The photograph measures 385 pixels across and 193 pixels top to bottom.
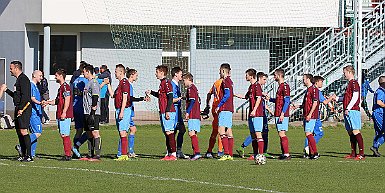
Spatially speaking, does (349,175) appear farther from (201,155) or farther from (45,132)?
(45,132)

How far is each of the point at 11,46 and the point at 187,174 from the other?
72.8 feet

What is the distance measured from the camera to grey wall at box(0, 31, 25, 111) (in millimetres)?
37094

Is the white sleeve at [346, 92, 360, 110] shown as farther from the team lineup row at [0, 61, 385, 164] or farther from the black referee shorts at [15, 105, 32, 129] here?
the black referee shorts at [15, 105, 32, 129]

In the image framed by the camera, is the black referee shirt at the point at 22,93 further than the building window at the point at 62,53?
No

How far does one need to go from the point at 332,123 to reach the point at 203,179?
17468mm

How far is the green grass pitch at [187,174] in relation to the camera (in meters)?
14.5

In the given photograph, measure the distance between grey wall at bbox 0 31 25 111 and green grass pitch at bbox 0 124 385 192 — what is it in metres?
15.1

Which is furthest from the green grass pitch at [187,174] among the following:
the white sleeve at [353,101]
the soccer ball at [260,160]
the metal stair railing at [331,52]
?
the metal stair railing at [331,52]

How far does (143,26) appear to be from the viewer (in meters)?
35.9

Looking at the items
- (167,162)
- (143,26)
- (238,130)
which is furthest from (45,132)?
(167,162)

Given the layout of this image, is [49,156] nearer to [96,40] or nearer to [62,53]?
[96,40]

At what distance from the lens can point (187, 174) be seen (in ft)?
53.8

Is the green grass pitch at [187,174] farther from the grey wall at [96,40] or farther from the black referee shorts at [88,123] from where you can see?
the grey wall at [96,40]

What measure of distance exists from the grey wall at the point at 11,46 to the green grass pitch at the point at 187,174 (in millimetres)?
15091
